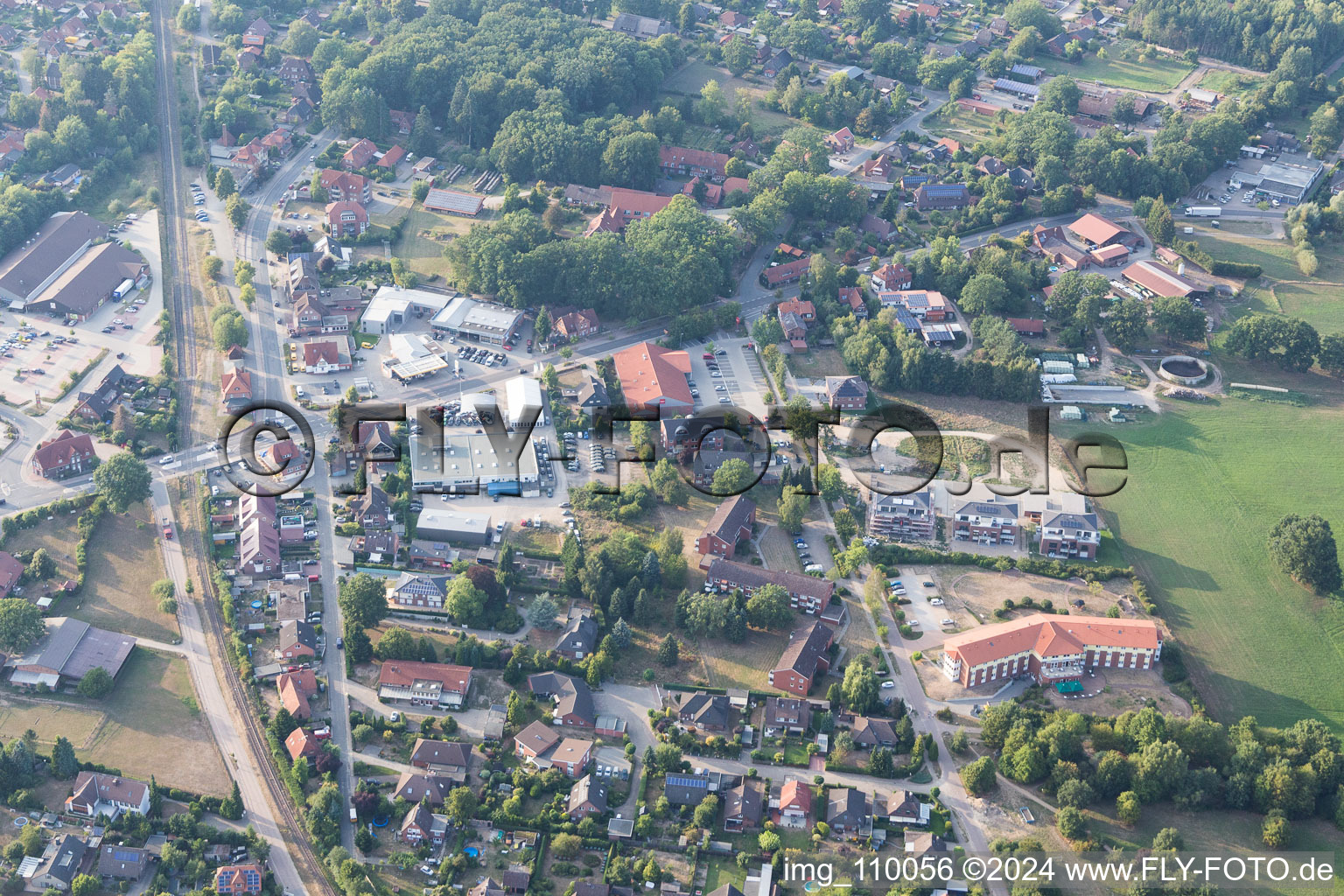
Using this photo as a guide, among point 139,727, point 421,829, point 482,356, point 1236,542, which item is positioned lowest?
point 139,727

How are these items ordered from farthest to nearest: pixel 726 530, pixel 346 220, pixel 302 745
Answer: pixel 346 220
pixel 726 530
pixel 302 745

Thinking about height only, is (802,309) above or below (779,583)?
above

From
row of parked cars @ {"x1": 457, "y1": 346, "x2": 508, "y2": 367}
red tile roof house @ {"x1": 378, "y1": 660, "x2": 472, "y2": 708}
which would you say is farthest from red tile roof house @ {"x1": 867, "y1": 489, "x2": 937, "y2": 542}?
row of parked cars @ {"x1": 457, "y1": 346, "x2": 508, "y2": 367}

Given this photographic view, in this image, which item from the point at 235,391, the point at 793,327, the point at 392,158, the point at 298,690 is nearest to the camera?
the point at 298,690

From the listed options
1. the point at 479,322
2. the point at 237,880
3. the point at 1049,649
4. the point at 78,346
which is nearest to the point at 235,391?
the point at 78,346

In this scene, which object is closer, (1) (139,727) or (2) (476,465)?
(1) (139,727)

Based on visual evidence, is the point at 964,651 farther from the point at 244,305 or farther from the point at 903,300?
the point at 244,305

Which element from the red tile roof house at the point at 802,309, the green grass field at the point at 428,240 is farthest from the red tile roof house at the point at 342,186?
the red tile roof house at the point at 802,309

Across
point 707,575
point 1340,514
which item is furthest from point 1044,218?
point 707,575

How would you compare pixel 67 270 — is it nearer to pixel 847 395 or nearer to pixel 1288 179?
pixel 847 395
